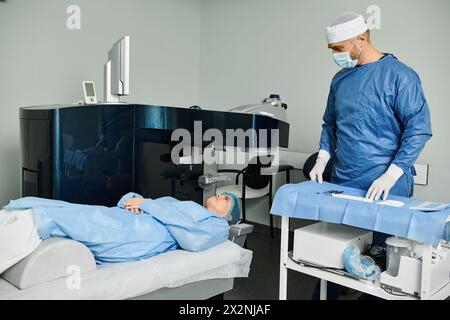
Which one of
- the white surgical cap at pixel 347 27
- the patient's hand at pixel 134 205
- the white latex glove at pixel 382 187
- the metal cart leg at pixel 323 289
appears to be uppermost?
the white surgical cap at pixel 347 27

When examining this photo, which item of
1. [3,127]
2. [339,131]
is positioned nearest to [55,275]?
[339,131]

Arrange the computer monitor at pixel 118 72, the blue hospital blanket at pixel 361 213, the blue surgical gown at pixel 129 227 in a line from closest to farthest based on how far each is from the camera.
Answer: the blue hospital blanket at pixel 361 213, the blue surgical gown at pixel 129 227, the computer monitor at pixel 118 72

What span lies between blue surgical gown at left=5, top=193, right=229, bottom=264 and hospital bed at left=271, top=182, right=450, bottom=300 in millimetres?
303

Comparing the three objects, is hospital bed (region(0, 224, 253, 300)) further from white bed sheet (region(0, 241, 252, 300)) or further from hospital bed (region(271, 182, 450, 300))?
hospital bed (region(271, 182, 450, 300))

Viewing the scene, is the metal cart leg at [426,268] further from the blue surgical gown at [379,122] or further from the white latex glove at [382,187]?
the blue surgical gown at [379,122]

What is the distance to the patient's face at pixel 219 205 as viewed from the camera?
6.40ft

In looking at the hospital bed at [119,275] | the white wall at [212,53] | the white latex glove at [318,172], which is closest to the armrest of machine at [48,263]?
the hospital bed at [119,275]

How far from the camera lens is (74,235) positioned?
4.71 ft

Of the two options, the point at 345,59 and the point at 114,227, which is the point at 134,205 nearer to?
the point at 114,227

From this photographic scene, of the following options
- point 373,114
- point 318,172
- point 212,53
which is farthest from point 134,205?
point 212,53

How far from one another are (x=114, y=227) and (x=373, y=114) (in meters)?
1.05

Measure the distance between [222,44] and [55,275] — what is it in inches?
110

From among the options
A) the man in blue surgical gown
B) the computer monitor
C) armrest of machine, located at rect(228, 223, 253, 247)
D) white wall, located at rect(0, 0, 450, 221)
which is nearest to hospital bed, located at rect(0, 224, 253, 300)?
armrest of machine, located at rect(228, 223, 253, 247)
